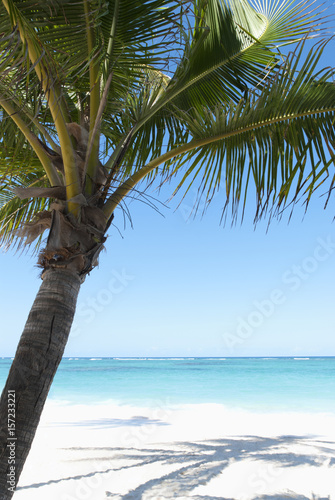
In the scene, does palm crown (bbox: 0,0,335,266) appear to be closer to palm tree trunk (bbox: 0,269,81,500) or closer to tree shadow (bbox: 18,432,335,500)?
palm tree trunk (bbox: 0,269,81,500)

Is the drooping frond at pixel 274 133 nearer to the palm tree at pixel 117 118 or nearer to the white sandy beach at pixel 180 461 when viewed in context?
the palm tree at pixel 117 118

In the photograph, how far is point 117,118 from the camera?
3.26 meters

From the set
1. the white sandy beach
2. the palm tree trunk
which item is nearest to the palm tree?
the palm tree trunk

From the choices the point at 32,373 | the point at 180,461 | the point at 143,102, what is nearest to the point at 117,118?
the point at 143,102

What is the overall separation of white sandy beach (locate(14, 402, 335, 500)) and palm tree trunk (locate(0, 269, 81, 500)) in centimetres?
270

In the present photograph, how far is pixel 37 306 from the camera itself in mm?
2053

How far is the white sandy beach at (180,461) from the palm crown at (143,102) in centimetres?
312

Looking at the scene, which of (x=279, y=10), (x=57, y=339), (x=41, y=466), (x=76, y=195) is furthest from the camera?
(x=41, y=466)

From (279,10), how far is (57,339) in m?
2.89

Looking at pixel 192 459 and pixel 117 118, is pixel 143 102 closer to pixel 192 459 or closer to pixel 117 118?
pixel 117 118

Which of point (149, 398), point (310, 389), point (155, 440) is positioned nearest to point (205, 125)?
point (155, 440)

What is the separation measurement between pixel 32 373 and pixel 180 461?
4355 mm

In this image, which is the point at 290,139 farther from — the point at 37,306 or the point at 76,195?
the point at 37,306

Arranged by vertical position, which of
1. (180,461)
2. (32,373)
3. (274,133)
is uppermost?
(274,133)
